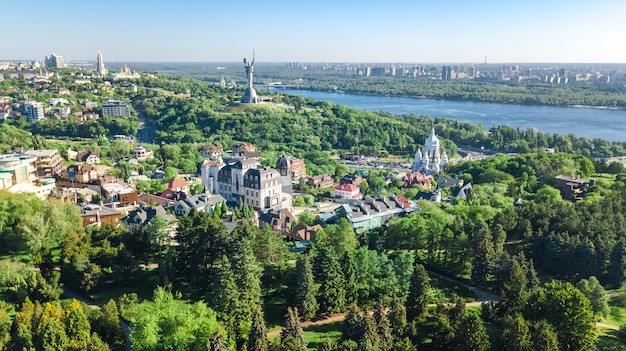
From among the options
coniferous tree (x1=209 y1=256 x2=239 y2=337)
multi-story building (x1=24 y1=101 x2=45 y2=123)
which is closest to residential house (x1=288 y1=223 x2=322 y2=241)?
coniferous tree (x1=209 y1=256 x2=239 y2=337)

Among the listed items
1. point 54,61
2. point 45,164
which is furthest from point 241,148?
point 54,61

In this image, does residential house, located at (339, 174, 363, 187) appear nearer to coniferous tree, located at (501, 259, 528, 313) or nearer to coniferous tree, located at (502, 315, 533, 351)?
coniferous tree, located at (501, 259, 528, 313)

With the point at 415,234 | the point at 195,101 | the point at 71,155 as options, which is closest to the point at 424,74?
the point at 195,101

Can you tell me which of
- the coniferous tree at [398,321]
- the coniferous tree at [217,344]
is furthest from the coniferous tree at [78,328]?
the coniferous tree at [398,321]

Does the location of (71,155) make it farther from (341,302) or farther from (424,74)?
(424,74)

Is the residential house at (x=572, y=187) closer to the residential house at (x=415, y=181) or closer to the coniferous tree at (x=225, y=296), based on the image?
the residential house at (x=415, y=181)
